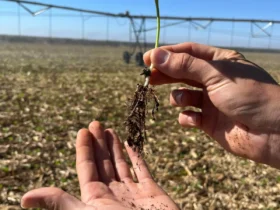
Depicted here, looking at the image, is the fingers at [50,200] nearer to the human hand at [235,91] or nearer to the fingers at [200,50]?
the human hand at [235,91]

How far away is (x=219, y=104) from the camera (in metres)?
2.82

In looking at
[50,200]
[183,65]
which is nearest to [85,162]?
[50,200]

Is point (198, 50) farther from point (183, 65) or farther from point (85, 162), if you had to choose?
point (85, 162)

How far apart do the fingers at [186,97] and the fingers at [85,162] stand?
87cm

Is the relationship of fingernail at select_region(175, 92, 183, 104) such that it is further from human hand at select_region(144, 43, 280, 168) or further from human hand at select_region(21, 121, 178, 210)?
human hand at select_region(21, 121, 178, 210)

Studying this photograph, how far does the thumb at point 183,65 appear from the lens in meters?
2.60

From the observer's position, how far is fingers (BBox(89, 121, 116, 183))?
316 cm

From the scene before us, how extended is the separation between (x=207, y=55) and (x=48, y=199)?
1.77 metres

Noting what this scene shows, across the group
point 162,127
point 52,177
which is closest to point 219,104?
point 52,177

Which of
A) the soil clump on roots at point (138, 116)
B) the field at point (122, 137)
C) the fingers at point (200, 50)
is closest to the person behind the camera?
the soil clump on roots at point (138, 116)

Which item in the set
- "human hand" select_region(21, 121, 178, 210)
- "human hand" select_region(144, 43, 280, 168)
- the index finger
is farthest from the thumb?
"human hand" select_region(21, 121, 178, 210)

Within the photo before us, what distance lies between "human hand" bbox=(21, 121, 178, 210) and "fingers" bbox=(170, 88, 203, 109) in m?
0.62

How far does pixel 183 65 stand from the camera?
8.52 feet

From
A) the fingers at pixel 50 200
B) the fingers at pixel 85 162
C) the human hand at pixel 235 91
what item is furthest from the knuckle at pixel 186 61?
the fingers at pixel 50 200
